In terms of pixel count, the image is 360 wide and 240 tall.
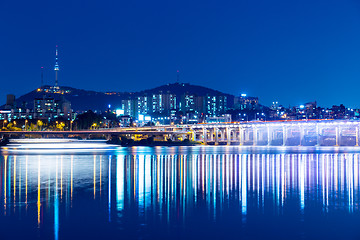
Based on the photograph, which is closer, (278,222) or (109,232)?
(109,232)

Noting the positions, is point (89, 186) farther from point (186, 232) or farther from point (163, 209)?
point (186, 232)

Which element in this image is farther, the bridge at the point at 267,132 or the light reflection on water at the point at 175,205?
the bridge at the point at 267,132

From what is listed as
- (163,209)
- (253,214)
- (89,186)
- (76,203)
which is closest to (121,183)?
(89,186)

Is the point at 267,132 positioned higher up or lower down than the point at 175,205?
higher up

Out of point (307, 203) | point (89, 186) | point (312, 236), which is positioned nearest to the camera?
point (312, 236)

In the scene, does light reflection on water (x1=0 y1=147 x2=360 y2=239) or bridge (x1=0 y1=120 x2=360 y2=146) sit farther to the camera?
bridge (x1=0 y1=120 x2=360 y2=146)

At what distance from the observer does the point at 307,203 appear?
2178 centimetres

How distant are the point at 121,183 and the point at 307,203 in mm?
11981

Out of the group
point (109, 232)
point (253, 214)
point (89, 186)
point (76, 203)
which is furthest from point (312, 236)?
point (89, 186)

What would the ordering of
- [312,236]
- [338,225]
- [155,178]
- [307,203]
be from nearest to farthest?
[312,236] → [338,225] → [307,203] → [155,178]

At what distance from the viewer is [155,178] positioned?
32.9 metres

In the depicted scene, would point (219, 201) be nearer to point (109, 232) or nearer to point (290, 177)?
point (109, 232)

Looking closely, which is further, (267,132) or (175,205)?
(267,132)

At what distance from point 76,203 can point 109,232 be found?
6.25 meters
